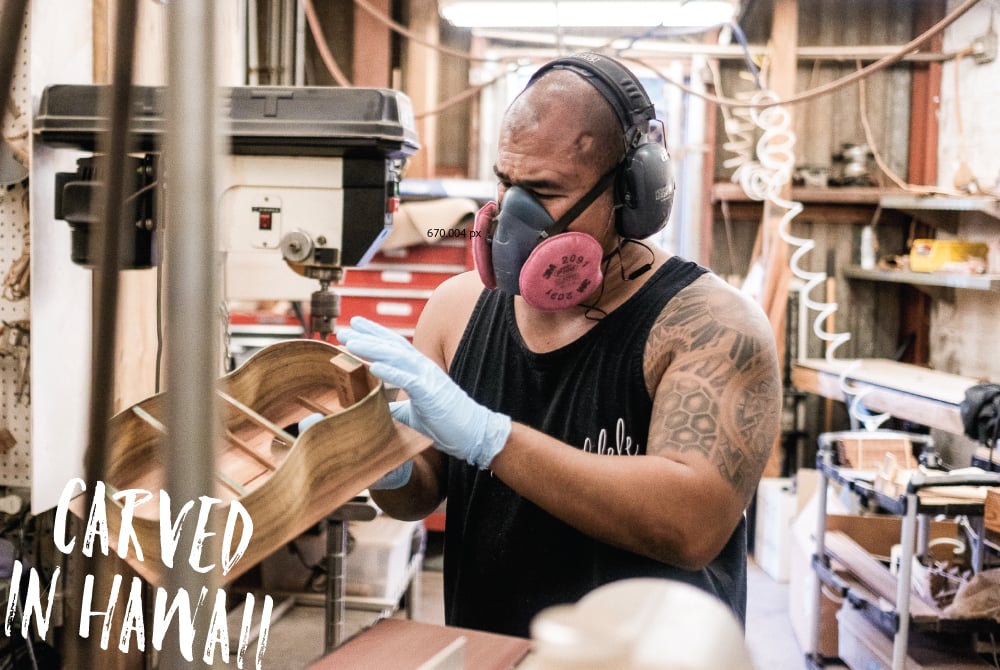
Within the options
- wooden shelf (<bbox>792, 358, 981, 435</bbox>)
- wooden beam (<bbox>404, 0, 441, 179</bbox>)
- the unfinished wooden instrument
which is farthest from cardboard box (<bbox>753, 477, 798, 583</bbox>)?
the unfinished wooden instrument

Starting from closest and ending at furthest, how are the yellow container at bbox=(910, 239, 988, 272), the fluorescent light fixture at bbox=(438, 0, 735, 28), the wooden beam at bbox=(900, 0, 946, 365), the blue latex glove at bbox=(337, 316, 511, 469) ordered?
the blue latex glove at bbox=(337, 316, 511, 469) < the fluorescent light fixture at bbox=(438, 0, 735, 28) < the yellow container at bbox=(910, 239, 988, 272) < the wooden beam at bbox=(900, 0, 946, 365)

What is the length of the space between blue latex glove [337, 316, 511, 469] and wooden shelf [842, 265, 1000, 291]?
359 cm

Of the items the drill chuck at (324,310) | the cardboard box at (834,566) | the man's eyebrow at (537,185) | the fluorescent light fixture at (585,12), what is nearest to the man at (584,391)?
the man's eyebrow at (537,185)

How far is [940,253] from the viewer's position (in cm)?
480

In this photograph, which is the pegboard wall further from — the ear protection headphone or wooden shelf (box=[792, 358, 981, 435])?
wooden shelf (box=[792, 358, 981, 435])

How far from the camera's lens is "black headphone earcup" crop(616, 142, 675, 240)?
1.57m

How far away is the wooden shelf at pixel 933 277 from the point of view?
166 inches

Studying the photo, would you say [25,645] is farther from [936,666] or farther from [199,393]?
[936,666]

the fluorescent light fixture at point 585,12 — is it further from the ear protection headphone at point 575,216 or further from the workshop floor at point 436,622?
the workshop floor at point 436,622

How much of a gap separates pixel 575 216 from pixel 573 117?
163 millimetres

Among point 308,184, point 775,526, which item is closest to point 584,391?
point 308,184

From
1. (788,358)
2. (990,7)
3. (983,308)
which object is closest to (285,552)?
(788,358)

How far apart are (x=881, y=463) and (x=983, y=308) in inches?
69.9

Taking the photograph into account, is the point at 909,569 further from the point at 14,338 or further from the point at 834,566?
the point at 14,338
